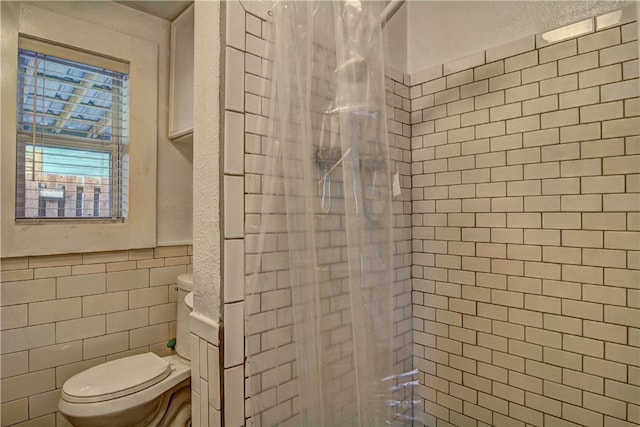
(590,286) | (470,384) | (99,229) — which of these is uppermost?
(99,229)

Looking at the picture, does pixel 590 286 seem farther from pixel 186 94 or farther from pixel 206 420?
pixel 186 94

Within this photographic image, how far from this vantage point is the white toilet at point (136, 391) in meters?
1.26

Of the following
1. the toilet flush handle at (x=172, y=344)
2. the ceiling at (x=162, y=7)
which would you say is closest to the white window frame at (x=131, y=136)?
the ceiling at (x=162, y=7)

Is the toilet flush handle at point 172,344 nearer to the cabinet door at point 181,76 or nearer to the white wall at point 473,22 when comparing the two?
the cabinet door at point 181,76

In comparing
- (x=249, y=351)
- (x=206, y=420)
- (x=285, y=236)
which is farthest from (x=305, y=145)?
(x=206, y=420)

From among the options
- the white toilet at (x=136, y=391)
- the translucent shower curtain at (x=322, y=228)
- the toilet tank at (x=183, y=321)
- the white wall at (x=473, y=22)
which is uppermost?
the white wall at (x=473, y=22)

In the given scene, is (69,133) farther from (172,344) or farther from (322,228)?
(322,228)

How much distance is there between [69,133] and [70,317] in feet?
2.94

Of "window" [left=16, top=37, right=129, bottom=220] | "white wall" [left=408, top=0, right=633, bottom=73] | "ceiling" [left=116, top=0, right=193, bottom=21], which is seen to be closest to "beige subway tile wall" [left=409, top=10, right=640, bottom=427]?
"white wall" [left=408, top=0, right=633, bottom=73]

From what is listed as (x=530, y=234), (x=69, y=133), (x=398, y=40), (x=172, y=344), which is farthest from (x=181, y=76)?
(x=530, y=234)

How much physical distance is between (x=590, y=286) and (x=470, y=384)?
544 millimetres

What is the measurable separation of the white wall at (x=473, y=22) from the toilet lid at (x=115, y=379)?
1.78 m

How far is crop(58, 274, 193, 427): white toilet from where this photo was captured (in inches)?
49.6

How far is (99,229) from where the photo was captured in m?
1.59
